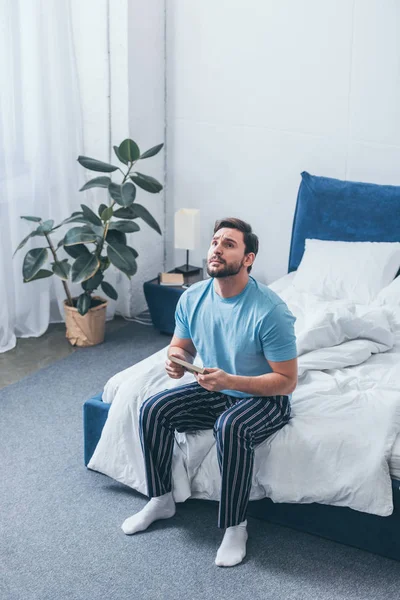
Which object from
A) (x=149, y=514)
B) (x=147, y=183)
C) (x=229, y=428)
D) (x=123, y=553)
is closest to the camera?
(x=229, y=428)

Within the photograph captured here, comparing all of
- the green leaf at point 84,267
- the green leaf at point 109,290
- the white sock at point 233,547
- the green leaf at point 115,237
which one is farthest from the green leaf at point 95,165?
the white sock at point 233,547

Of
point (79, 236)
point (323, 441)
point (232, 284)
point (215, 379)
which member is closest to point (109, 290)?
point (79, 236)

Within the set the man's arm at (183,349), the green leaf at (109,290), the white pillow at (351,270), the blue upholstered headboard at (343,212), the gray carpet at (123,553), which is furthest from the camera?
the green leaf at (109,290)

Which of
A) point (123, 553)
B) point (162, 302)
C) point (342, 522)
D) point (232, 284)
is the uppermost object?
point (232, 284)

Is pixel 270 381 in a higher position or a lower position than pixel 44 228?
lower

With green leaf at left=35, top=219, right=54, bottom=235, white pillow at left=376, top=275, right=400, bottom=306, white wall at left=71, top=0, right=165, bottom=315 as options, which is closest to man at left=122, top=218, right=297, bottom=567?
white pillow at left=376, top=275, right=400, bottom=306

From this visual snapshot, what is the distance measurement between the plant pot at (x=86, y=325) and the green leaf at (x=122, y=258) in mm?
363

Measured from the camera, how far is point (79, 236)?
4.28 m

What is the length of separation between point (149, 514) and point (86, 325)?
1.82 m

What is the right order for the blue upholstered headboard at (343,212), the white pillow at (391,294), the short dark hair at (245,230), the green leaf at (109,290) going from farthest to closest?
the green leaf at (109,290)
the blue upholstered headboard at (343,212)
the white pillow at (391,294)
the short dark hair at (245,230)

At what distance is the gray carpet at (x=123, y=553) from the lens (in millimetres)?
2604

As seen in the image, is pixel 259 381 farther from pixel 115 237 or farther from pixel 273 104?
pixel 273 104

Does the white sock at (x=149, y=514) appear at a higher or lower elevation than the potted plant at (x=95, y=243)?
lower

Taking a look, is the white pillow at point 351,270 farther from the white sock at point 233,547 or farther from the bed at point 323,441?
the white sock at point 233,547
